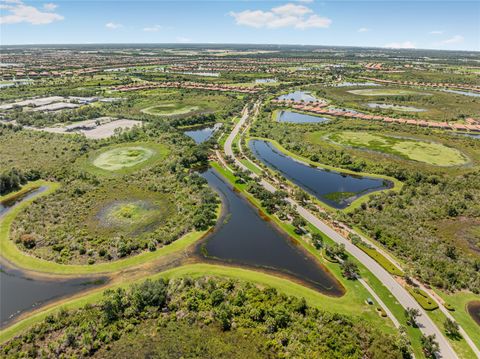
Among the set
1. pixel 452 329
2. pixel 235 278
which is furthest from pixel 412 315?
pixel 235 278

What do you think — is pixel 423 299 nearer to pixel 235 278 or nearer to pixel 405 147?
pixel 235 278

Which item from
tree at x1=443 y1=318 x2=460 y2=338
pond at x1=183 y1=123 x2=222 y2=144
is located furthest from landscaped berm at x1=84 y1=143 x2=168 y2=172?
tree at x1=443 y1=318 x2=460 y2=338

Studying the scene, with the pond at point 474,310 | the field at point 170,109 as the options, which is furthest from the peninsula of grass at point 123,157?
the pond at point 474,310

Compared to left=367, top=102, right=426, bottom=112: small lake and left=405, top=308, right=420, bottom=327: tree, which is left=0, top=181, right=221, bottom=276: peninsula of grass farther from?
left=367, top=102, right=426, bottom=112: small lake

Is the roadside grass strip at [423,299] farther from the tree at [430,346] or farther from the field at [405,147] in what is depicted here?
the field at [405,147]

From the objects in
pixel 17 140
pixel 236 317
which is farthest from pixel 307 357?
pixel 17 140
